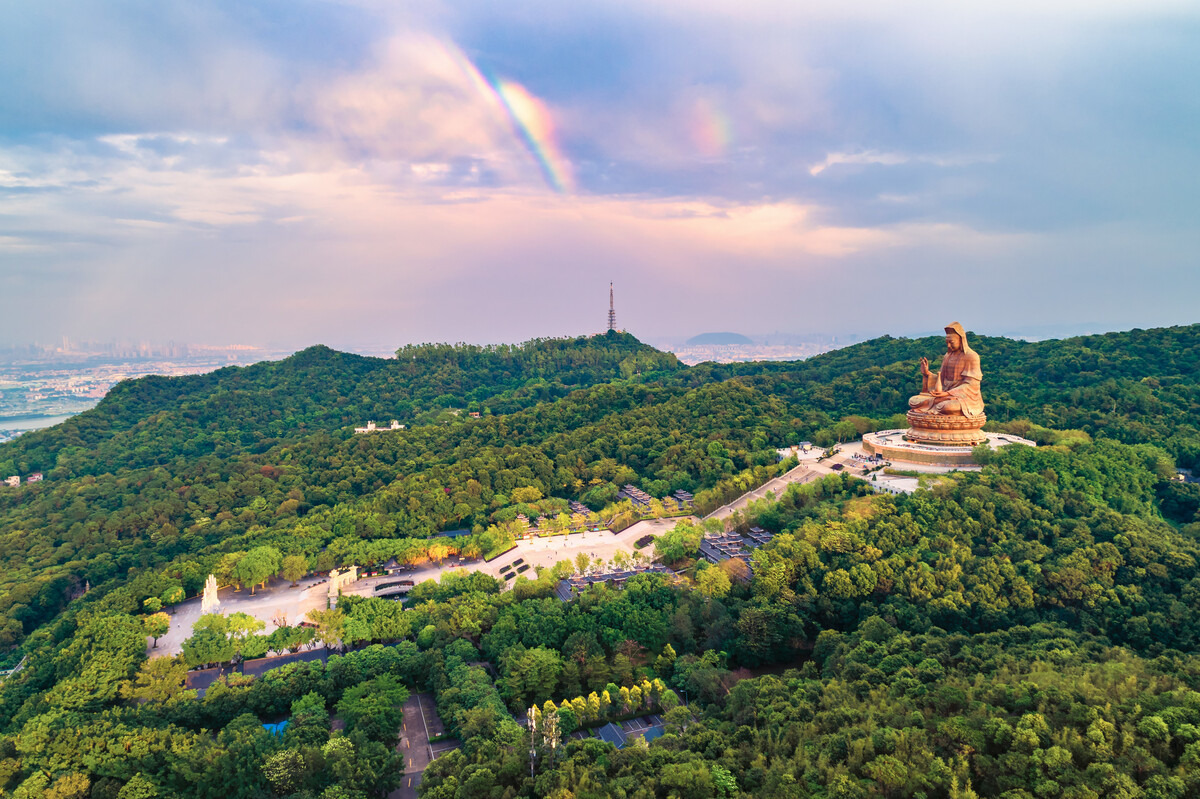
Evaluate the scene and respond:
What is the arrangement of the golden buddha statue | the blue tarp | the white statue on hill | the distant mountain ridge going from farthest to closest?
the distant mountain ridge < the golden buddha statue < the white statue on hill < the blue tarp

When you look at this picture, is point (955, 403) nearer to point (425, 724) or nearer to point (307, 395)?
point (425, 724)

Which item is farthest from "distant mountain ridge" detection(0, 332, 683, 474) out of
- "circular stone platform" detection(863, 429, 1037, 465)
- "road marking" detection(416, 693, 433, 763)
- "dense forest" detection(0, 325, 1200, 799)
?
"road marking" detection(416, 693, 433, 763)

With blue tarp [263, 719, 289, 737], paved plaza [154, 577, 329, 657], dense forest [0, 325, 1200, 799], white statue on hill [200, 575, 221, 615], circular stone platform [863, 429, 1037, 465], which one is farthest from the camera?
circular stone platform [863, 429, 1037, 465]

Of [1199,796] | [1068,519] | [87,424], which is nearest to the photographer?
[1199,796]

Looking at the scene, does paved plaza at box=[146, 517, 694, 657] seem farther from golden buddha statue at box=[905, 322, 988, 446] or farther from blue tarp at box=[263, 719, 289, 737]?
golden buddha statue at box=[905, 322, 988, 446]

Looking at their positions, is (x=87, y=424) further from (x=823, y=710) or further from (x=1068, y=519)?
(x=1068, y=519)

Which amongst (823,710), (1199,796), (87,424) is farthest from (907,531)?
(87,424)

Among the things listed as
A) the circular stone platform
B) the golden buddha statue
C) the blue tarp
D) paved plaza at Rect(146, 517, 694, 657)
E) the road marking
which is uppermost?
the golden buddha statue
